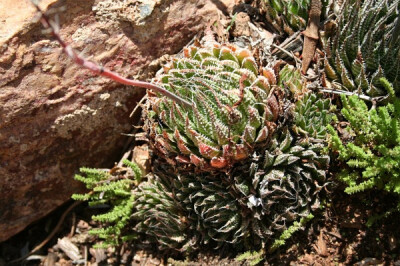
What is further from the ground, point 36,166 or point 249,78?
point 249,78

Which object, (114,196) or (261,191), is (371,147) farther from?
(114,196)

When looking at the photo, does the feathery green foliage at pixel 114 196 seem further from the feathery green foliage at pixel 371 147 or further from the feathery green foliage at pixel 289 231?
the feathery green foliage at pixel 371 147

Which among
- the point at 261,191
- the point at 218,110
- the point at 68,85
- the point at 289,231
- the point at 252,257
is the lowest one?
the point at 252,257

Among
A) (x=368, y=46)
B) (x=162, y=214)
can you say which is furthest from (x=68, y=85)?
(x=368, y=46)

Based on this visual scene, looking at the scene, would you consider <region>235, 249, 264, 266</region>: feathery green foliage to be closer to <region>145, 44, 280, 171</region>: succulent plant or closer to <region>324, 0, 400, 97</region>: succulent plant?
<region>145, 44, 280, 171</region>: succulent plant

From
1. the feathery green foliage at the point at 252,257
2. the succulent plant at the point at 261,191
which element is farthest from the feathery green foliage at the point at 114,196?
the feathery green foliage at the point at 252,257

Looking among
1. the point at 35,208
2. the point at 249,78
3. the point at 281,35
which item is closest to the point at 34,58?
the point at 35,208

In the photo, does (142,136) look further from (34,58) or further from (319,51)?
(319,51)

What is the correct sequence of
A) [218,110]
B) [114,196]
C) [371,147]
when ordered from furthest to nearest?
[114,196] < [371,147] < [218,110]
